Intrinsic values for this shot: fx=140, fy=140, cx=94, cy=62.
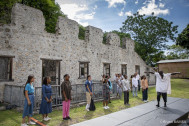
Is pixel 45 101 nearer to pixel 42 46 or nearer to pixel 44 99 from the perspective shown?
pixel 44 99

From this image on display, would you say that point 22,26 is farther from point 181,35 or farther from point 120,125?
point 181,35

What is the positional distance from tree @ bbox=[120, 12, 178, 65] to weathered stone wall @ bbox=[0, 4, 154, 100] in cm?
1575

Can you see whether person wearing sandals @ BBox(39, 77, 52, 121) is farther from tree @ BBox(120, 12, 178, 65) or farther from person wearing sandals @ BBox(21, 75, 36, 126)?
tree @ BBox(120, 12, 178, 65)

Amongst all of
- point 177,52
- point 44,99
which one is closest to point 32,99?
point 44,99

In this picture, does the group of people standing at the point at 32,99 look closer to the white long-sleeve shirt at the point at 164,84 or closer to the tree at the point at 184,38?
the white long-sleeve shirt at the point at 164,84

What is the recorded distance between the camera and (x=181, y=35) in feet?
78.7

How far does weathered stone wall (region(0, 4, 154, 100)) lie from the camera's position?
831 centimetres

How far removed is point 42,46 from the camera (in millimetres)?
9484

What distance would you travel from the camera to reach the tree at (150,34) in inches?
1073

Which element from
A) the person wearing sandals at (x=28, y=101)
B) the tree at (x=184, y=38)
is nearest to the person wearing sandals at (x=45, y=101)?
the person wearing sandals at (x=28, y=101)

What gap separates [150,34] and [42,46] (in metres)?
23.7

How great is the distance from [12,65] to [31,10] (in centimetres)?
380

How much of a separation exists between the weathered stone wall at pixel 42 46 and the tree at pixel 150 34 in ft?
51.7

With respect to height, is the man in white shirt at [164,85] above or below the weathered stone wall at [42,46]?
below
